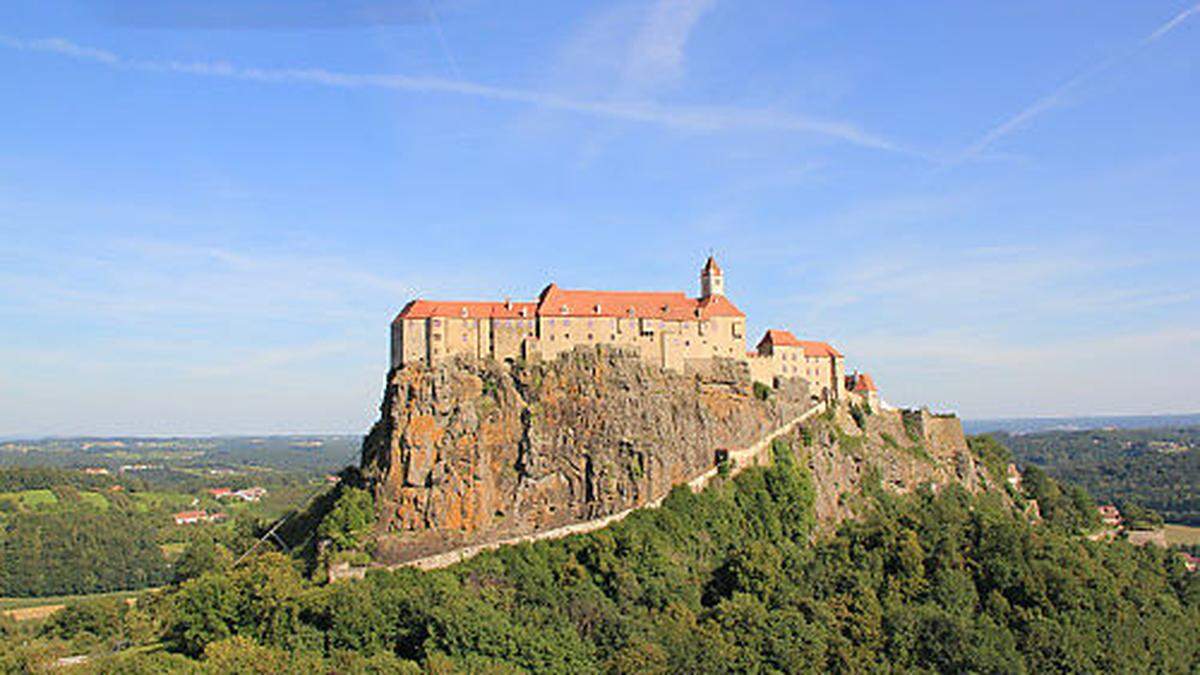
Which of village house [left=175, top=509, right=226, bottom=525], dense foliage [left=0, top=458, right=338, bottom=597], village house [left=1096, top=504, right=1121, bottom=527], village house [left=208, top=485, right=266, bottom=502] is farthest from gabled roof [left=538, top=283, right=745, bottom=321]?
village house [left=208, top=485, right=266, bottom=502]

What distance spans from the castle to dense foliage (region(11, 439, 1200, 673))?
1004cm

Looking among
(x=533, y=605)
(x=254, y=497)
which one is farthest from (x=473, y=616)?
(x=254, y=497)

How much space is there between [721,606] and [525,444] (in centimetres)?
1647

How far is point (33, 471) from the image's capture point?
16362 centimetres

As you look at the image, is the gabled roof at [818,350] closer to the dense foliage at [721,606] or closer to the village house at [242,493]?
the dense foliage at [721,606]

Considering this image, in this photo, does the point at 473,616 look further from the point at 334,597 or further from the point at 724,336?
the point at 724,336

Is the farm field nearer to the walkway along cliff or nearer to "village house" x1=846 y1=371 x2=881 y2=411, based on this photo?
"village house" x1=846 y1=371 x2=881 y2=411

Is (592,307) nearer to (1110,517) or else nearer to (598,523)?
(598,523)

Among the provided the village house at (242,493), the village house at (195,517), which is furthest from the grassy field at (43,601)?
→ the village house at (242,493)

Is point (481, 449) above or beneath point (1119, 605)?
above

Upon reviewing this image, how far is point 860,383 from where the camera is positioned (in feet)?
267

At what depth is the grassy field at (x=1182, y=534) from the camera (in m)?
117

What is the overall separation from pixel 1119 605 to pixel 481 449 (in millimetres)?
44588

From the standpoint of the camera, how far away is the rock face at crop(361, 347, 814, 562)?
5484 cm
